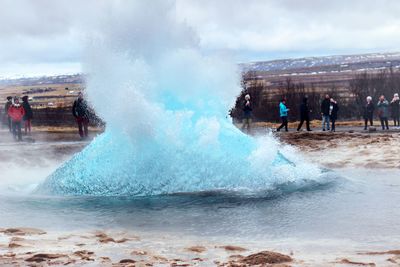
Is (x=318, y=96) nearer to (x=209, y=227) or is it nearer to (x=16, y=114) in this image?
(x=16, y=114)

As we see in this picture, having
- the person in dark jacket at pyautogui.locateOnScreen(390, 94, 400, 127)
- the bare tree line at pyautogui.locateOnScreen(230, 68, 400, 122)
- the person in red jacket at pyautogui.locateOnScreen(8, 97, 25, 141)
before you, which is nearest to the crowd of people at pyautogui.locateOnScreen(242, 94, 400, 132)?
the person in dark jacket at pyautogui.locateOnScreen(390, 94, 400, 127)

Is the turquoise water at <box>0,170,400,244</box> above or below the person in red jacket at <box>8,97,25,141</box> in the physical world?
below

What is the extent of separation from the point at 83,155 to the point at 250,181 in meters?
2.78

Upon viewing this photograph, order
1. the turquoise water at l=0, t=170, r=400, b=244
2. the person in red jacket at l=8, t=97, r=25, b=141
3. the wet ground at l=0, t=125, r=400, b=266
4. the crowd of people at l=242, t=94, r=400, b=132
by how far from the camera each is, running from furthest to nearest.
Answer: the crowd of people at l=242, t=94, r=400, b=132, the person in red jacket at l=8, t=97, r=25, b=141, the turquoise water at l=0, t=170, r=400, b=244, the wet ground at l=0, t=125, r=400, b=266

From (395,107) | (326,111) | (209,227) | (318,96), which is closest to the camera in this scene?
(209,227)

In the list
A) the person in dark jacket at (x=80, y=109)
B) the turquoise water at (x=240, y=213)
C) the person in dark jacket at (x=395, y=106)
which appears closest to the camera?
the turquoise water at (x=240, y=213)

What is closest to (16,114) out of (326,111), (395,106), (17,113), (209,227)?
(17,113)

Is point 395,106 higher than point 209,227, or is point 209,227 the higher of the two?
point 395,106

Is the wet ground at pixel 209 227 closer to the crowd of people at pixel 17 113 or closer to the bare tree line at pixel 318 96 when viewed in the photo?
the crowd of people at pixel 17 113

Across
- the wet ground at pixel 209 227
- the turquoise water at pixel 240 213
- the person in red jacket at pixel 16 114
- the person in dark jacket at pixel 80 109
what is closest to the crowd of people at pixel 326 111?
the person in dark jacket at pixel 80 109

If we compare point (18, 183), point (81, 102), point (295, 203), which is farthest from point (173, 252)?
point (81, 102)


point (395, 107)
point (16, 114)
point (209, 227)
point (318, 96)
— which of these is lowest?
point (318, 96)

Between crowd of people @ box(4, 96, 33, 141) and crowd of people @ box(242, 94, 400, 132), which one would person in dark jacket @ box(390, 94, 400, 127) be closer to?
crowd of people @ box(242, 94, 400, 132)

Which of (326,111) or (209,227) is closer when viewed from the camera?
(209,227)
